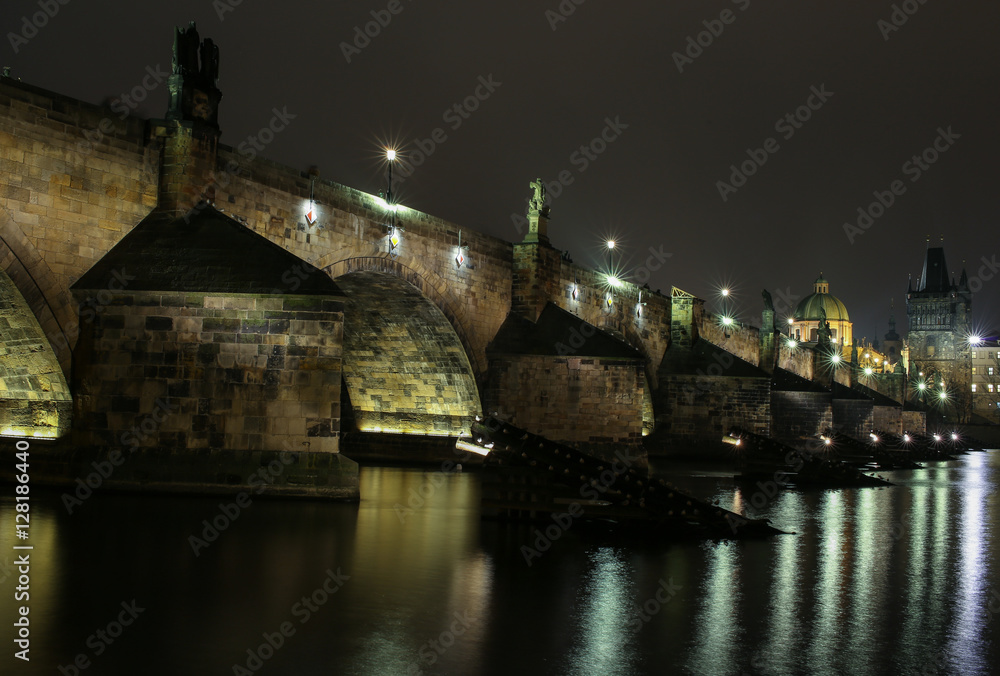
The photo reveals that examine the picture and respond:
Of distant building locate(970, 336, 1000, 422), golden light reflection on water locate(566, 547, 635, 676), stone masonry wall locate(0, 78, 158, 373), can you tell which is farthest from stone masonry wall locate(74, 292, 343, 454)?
distant building locate(970, 336, 1000, 422)

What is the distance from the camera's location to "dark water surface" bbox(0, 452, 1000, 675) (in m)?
6.39

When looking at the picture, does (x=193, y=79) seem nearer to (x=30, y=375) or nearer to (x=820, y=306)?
(x=30, y=375)

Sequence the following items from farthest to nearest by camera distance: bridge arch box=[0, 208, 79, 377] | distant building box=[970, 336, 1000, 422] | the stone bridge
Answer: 1. distant building box=[970, 336, 1000, 422]
2. the stone bridge
3. bridge arch box=[0, 208, 79, 377]

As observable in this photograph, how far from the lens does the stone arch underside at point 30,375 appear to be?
1452 cm

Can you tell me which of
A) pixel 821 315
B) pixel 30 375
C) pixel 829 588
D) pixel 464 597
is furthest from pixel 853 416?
pixel 821 315

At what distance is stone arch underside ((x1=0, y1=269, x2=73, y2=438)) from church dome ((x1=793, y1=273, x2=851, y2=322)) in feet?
409

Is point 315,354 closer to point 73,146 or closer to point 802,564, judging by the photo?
point 73,146

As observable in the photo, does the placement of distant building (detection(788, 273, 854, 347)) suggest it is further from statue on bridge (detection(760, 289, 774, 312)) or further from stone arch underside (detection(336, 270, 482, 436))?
stone arch underside (detection(336, 270, 482, 436))

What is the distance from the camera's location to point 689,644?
693cm

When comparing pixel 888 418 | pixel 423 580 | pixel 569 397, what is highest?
pixel 569 397

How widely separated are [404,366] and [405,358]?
1.34ft

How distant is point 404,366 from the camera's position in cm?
2836

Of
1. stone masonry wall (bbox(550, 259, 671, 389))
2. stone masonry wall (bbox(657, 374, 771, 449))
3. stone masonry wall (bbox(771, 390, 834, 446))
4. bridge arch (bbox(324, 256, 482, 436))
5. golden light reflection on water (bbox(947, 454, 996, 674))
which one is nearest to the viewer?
golden light reflection on water (bbox(947, 454, 996, 674))

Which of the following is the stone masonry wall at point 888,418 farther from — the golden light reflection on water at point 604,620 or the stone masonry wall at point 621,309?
the golden light reflection on water at point 604,620
